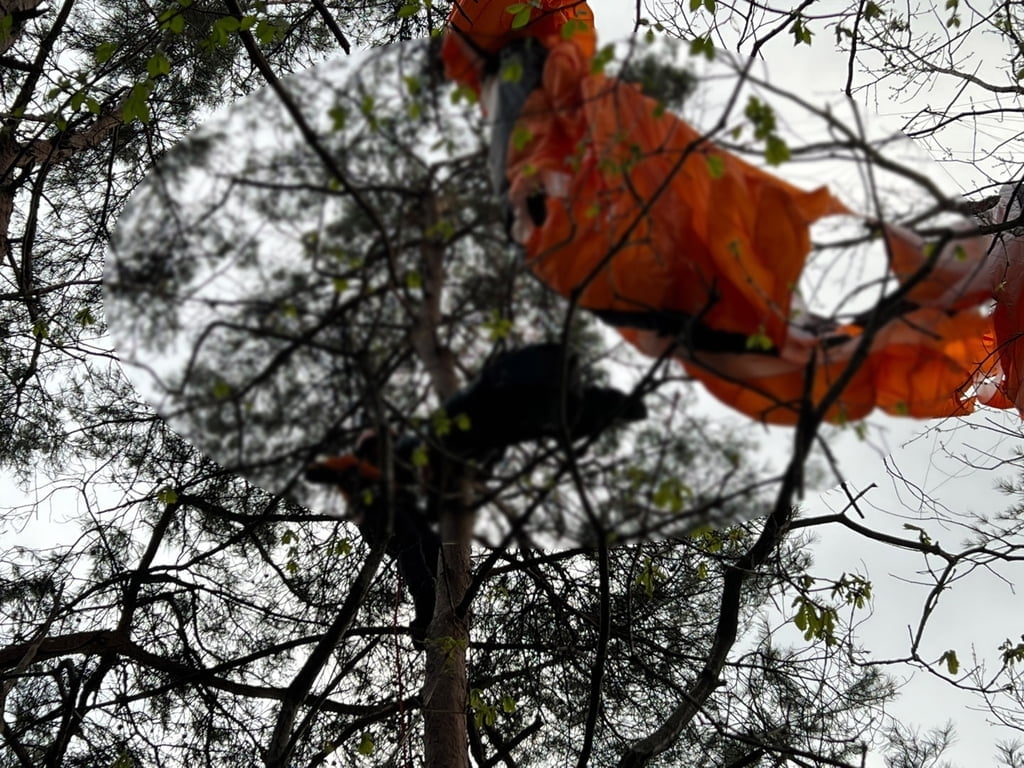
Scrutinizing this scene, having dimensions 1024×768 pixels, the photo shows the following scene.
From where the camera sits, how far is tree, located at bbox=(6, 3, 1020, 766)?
56.6 inches

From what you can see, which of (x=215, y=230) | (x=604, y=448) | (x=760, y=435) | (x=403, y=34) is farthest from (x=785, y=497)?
(x=403, y=34)

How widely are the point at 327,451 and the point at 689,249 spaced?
0.54 m

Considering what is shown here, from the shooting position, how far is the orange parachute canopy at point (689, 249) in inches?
55.2

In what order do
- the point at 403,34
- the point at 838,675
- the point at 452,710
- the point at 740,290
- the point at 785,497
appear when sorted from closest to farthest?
the point at 740,290, the point at 785,497, the point at 452,710, the point at 838,675, the point at 403,34

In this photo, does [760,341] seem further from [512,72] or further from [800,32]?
[800,32]

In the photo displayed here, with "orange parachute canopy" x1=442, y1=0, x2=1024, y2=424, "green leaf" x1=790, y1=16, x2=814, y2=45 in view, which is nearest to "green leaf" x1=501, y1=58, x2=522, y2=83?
"orange parachute canopy" x1=442, y1=0, x2=1024, y2=424

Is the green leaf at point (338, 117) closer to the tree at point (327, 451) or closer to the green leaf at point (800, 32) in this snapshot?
the tree at point (327, 451)

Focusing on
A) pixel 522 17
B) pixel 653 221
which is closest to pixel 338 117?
pixel 653 221

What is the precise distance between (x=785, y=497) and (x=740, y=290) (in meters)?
0.32

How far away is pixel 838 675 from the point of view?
439 cm

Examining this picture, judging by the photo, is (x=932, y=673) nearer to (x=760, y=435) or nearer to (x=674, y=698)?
(x=674, y=698)

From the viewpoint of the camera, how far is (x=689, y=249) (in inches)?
55.7

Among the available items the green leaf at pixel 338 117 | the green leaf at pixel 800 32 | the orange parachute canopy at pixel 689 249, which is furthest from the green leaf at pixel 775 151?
the green leaf at pixel 800 32

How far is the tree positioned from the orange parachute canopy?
0.06m
